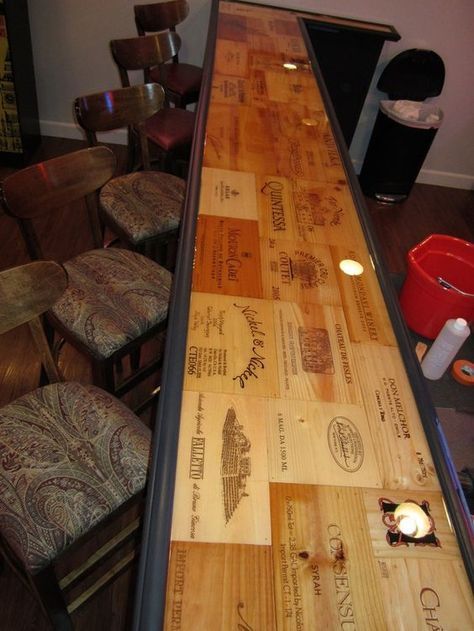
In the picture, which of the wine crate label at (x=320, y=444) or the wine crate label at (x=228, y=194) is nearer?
the wine crate label at (x=320, y=444)

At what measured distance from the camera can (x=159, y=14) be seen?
2.60 metres

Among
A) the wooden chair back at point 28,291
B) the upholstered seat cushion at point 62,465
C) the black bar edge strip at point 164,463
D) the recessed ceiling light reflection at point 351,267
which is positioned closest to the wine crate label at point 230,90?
the black bar edge strip at point 164,463

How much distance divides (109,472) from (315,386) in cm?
55

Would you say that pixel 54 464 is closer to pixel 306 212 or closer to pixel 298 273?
pixel 298 273

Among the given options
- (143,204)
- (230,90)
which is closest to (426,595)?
(143,204)

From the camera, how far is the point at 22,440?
118 cm

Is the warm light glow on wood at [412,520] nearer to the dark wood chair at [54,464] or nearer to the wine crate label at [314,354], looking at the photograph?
the wine crate label at [314,354]

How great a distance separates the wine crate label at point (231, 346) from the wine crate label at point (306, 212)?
0.34m

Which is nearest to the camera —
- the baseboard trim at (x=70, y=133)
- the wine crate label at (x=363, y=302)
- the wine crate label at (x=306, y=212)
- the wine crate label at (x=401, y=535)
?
the wine crate label at (x=401, y=535)

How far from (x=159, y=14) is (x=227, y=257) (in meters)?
2.02

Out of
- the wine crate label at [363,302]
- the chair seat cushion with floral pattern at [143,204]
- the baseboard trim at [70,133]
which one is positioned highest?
the wine crate label at [363,302]

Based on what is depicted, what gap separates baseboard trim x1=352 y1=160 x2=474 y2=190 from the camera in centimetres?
398

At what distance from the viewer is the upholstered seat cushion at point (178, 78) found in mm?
2785

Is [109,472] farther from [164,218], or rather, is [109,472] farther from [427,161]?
[427,161]
